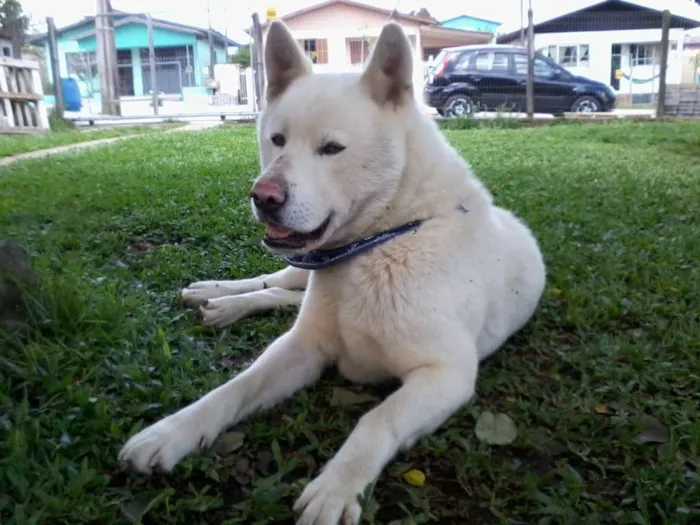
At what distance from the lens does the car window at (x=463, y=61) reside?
50.6ft

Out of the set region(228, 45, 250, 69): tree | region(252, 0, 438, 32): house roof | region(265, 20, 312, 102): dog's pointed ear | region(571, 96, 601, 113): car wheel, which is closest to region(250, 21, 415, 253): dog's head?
region(265, 20, 312, 102): dog's pointed ear

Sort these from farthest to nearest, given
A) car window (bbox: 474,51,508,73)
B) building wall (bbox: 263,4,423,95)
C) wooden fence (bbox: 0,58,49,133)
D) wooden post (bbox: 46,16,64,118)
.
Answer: building wall (bbox: 263,4,423,95) < car window (bbox: 474,51,508,73) < wooden post (bbox: 46,16,64,118) < wooden fence (bbox: 0,58,49,133)

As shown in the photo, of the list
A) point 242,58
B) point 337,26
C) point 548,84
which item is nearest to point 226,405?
point 548,84

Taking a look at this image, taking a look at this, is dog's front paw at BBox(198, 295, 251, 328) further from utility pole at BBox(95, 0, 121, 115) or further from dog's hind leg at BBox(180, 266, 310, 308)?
utility pole at BBox(95, 0, 121, 115)

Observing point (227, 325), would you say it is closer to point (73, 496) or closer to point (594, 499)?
point (73, 496)

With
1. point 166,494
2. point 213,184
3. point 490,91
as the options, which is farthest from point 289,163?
point 490,91

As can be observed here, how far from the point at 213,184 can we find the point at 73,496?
4862mm

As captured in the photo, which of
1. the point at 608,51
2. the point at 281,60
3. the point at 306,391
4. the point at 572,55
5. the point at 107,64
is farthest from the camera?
the point at 608,51

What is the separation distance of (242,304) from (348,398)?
37.0 inches

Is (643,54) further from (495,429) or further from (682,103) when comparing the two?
(495,429)

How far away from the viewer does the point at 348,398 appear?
2.39m

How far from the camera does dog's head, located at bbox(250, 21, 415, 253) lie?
2.15 metres

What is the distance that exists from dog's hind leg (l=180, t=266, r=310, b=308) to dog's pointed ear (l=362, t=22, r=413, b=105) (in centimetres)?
121

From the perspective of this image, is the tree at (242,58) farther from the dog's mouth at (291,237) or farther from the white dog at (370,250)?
the dog's mouth at (291,237)
